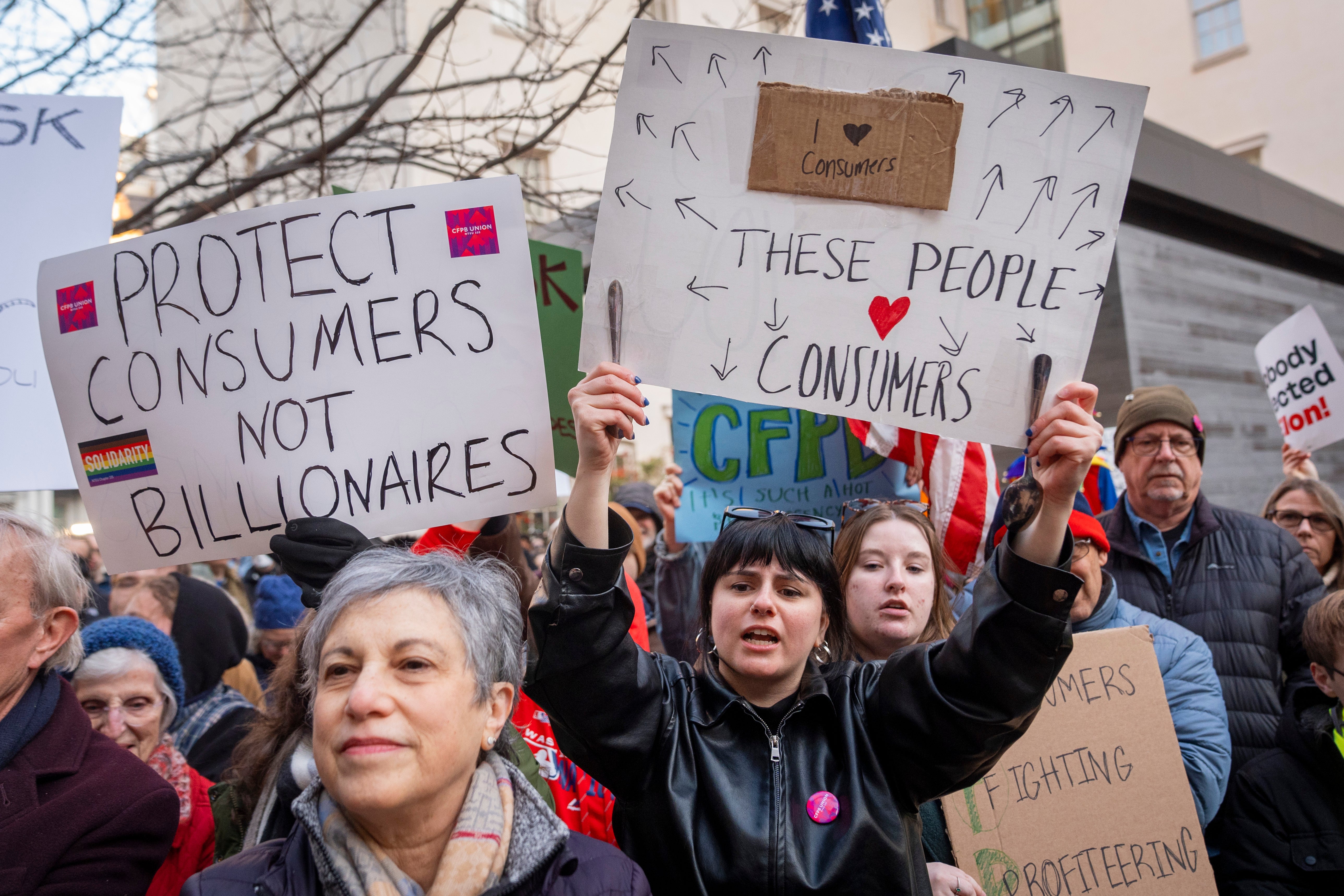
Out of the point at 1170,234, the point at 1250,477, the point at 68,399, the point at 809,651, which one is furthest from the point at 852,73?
the point at 1250,477

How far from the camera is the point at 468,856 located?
1531 mm

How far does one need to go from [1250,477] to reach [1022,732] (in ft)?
25.2

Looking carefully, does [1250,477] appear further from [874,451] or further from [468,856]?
[468,856]

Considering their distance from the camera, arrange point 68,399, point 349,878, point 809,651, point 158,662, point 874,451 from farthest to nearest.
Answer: point 874,451 → point 158,662 → point 68,399 → point 809,651 → point 349,878

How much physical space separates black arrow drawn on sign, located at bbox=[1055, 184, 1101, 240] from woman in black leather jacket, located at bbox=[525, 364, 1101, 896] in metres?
0.34

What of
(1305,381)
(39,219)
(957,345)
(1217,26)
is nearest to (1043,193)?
(957,345)

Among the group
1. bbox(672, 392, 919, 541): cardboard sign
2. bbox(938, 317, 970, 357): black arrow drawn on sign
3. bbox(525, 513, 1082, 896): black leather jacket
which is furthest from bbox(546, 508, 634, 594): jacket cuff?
bbox(672, 392, 919, 541): cardboard sign

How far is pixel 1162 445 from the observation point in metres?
3.37

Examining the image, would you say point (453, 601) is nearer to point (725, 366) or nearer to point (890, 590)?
point (725, 366)

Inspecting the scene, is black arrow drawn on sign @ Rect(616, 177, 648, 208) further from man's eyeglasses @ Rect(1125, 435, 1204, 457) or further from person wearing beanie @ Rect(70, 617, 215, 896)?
man's eyeglasses @ Rect(1125, 435, 1204, 457)

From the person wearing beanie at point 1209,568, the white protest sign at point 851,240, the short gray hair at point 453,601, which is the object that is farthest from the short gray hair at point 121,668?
the person wearing beanie at point 1209,568

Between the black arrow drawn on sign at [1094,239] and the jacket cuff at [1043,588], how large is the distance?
0.68m

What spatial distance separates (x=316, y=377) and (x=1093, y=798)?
6.83 feet

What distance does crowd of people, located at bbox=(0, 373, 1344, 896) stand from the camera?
157 centimetres
